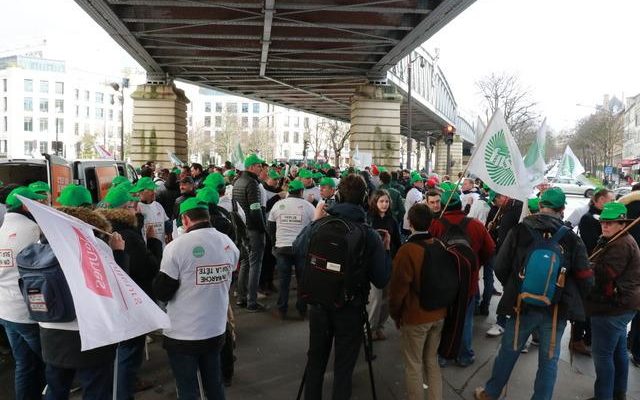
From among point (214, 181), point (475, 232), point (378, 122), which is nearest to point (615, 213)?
point (475, 232)

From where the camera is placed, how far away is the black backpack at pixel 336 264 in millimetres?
3904

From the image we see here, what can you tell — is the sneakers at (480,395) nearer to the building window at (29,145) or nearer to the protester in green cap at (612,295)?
the protester in green cap at (612,295)

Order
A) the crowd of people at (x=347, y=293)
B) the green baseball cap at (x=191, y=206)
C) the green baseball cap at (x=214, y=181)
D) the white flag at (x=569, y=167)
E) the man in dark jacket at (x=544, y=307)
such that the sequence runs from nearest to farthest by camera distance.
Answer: the crowd of people at (x=347, y=293), the green baseball cap at (x=191, y=206), the man in dark jacket at (x=544, y=307), the green baseball cap at (x=214, y=181), the white flag at (x=569, y=167)

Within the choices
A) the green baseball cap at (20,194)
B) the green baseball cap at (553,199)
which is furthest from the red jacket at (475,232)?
the green baseball cap at (20,194)

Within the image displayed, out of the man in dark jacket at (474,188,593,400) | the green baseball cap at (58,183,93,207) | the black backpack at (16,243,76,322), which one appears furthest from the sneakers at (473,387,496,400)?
the green baseball cap at (58,183,93,207)

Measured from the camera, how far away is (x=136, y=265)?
4.18 meters

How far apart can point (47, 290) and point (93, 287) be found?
0.56 metres

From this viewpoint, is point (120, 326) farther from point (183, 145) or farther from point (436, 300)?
point (183, 145)

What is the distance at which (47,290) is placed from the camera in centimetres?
314

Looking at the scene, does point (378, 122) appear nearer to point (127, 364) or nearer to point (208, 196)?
point (208, 196)

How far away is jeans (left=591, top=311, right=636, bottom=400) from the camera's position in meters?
4.56

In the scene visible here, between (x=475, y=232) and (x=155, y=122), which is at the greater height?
(x=155, y=122)

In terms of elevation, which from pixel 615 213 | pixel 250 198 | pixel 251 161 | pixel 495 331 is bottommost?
pixel 495 331

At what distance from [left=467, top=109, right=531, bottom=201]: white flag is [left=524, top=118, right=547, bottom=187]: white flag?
1.91 feet
